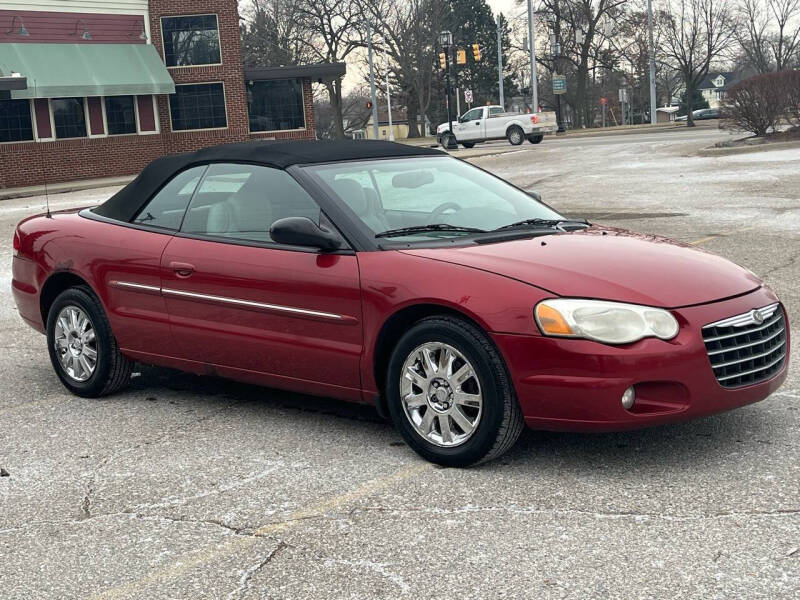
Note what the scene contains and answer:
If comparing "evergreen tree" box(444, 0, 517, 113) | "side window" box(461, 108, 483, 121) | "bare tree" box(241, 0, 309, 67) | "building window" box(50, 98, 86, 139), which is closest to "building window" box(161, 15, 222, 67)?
"building window" box(50, 98, 86, 139)

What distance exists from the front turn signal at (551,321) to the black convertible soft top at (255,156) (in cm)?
176

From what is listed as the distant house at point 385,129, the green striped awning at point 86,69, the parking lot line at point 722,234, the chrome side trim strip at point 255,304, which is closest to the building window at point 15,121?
the green striped awning at point 86,69

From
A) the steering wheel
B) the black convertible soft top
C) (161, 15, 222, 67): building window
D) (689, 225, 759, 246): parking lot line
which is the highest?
(161, 15, 222, 67): building window

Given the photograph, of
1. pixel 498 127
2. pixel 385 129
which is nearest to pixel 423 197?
pixel 498 127

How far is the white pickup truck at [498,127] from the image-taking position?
4406 centimetres

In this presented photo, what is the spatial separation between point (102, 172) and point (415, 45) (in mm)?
38630

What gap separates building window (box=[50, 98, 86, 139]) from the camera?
35.6m

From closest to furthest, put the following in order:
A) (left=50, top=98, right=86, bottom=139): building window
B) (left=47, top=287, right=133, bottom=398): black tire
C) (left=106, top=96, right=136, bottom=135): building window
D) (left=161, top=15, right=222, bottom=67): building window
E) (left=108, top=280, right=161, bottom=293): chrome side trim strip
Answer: (left=108, top=280, right=161, bottom=293): chrome side trim strip
(left=47, top=287, right=133, bottom=398): black tire
(left=50, top=98, right=86, bottom=139): building window
(left=106, top=96, right=136, bottom=135): building window
(left=161, top=15, right=222, bottom=67): building window

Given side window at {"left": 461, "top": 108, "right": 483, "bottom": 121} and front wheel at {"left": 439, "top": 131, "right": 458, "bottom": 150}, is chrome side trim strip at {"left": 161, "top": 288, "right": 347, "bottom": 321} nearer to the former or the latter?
front wheel at {"left": 439, "top": 131, "right": 458, "bottom": 150}

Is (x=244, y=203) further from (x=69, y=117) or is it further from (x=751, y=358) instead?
(x=69, y=117)

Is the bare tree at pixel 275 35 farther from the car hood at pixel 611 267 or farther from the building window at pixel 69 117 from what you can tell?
the car hood at pixel 611 267

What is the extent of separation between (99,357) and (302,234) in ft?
6.48

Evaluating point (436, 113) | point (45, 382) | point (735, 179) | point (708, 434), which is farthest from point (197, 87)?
point (436, 113)

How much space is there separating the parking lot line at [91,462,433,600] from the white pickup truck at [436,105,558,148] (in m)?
40.0
